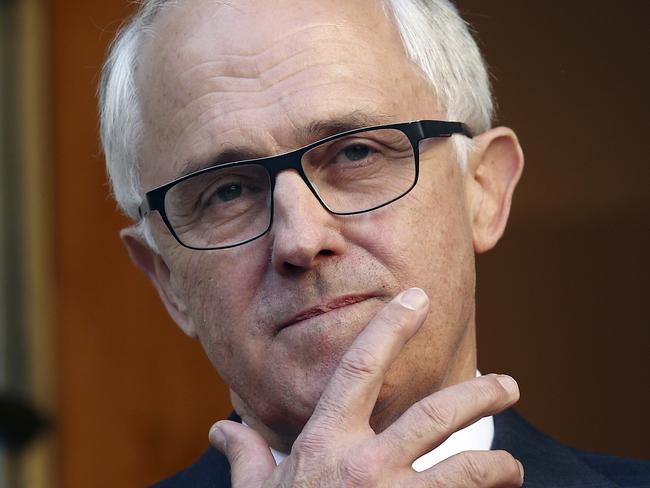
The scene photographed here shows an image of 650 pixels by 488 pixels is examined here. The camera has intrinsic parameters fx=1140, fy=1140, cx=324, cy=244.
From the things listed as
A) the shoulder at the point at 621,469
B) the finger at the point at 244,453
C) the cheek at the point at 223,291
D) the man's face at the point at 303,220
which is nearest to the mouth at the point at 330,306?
the man's face at the point at 303,220

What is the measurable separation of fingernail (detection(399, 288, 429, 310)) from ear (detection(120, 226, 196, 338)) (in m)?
0.66

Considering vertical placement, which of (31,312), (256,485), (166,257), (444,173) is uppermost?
(444,173)

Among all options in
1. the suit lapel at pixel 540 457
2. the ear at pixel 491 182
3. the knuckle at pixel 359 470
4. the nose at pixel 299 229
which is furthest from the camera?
the ear at pixel 491 182

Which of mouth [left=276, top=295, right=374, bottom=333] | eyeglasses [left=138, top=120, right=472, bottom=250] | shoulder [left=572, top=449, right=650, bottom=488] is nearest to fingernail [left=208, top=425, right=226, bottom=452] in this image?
mouth [left=276, top=295, right=374, bottom=333]

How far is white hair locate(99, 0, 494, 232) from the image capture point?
2275mm

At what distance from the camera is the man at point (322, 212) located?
6.45 ft

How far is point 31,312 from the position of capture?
3.93m

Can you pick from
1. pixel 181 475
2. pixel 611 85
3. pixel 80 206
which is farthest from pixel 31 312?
pixel 611 85

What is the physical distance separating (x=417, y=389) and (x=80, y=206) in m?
2.20

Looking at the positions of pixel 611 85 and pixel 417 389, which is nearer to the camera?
pixel 417 389

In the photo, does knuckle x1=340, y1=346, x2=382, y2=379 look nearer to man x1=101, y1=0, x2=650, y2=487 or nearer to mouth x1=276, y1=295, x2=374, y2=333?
man x1=101, y1=0, x2=650, y2=487

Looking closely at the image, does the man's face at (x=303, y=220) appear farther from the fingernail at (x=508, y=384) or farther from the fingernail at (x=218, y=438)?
the fingernail at (x=508, y=384)

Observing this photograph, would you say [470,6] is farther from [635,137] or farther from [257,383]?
[257,383]

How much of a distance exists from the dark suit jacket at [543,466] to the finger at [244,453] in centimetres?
39
